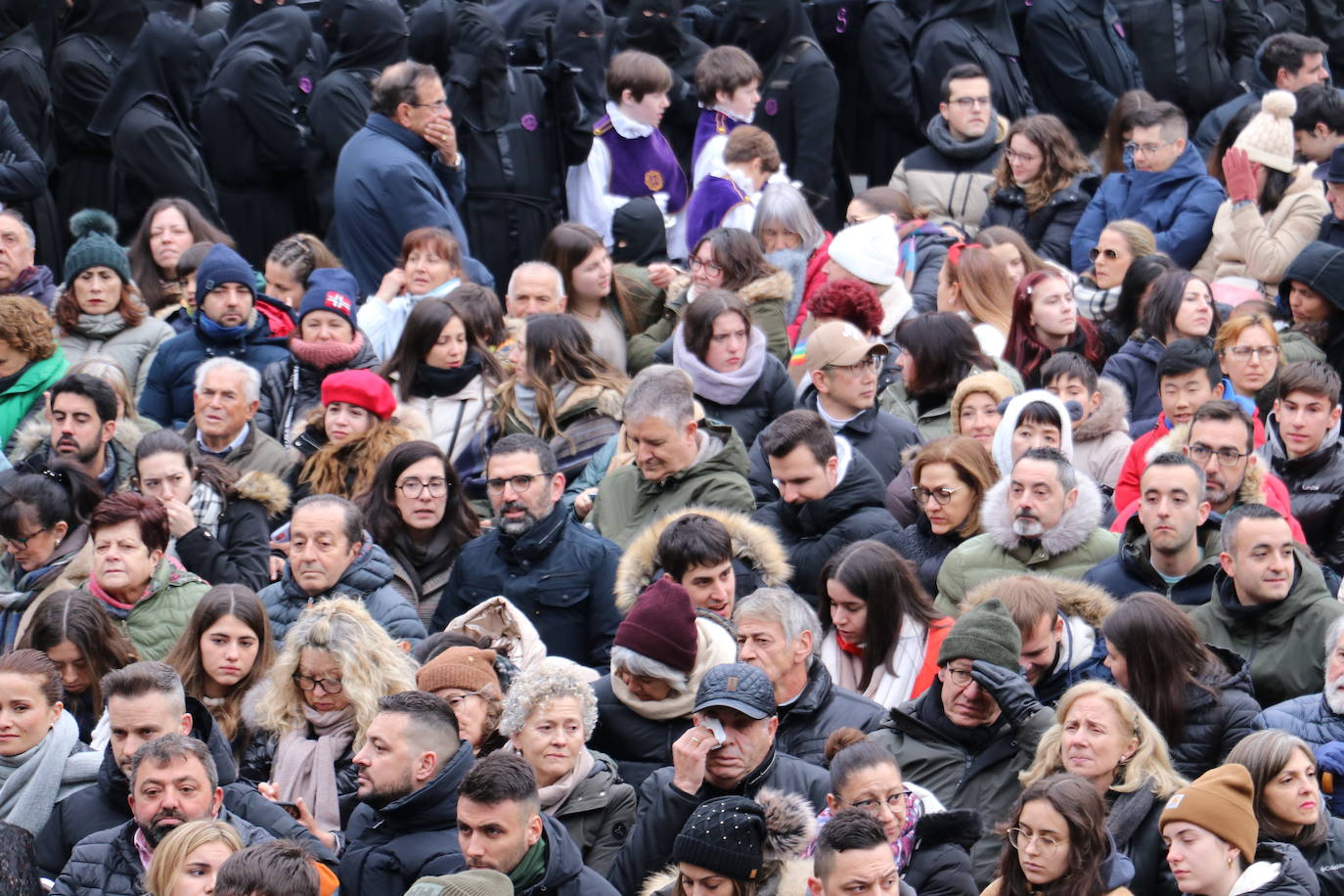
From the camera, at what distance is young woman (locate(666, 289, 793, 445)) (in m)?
9.49

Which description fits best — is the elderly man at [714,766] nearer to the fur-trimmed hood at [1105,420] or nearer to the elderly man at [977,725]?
the elderly man at [977,725]

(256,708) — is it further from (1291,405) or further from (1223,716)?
(1291,405)

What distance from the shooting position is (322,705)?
7.36 m

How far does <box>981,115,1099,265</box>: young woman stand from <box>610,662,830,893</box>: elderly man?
582 centimetres

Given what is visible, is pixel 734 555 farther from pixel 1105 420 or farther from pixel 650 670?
pixel 1105 420

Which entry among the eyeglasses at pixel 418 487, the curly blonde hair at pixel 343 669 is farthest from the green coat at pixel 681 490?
the curly blonde hair at pixel 343 669

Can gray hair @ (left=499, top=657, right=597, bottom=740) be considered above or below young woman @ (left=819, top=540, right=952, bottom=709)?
above

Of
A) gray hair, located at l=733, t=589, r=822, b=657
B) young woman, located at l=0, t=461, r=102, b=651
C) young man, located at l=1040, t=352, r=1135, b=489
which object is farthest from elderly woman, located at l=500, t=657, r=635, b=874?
young man, located at l=1040, t=352, r=1135, b=489

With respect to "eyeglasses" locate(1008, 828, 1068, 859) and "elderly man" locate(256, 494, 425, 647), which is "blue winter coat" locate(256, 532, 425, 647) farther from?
A: "eyeglasses" locate(1008, 828, 1068, 859)

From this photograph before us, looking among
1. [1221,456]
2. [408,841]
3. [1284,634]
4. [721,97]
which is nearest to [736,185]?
[721,97]

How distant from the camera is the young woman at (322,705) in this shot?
722cm

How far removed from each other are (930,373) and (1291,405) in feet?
5.13

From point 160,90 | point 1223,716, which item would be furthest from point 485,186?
point 1223,716

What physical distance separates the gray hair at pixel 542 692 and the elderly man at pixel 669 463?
1564 mm
